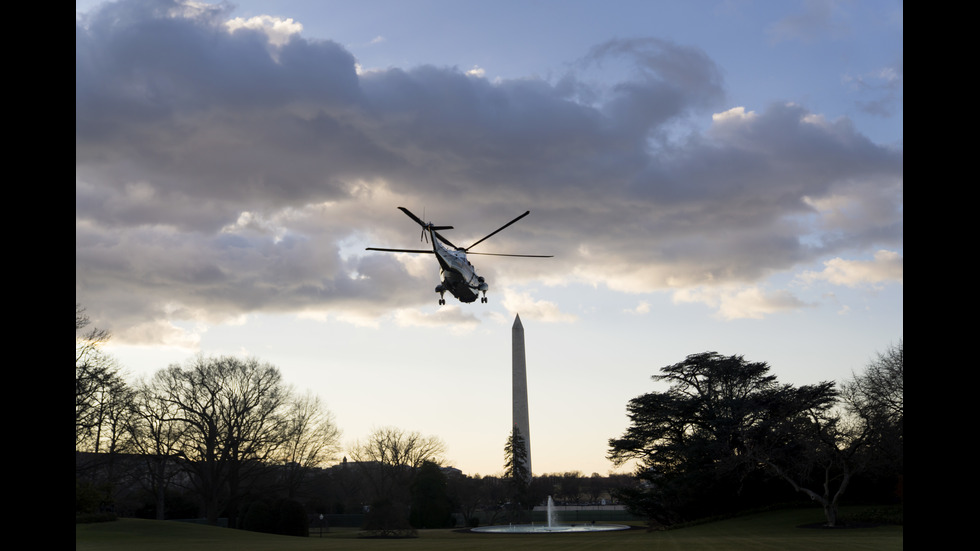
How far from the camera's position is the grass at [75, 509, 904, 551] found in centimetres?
3266

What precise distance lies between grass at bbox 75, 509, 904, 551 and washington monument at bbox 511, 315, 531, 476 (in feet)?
90.9

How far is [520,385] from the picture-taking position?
7906 cm

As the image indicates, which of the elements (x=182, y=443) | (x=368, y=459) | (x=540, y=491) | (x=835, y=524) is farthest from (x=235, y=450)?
(x=835, y=524)

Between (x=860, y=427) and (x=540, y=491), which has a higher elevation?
(x=860, y=427)

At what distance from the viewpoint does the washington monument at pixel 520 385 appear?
259ft

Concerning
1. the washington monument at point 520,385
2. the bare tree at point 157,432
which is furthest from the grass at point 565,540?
the washington monument at point 520,385

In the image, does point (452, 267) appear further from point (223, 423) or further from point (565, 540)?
point (223, 423)

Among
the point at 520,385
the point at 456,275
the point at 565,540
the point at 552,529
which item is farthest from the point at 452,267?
the point at 520,385

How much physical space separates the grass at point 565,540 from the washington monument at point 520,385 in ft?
90.9
